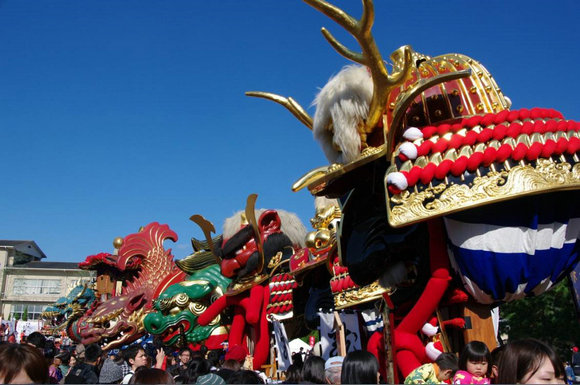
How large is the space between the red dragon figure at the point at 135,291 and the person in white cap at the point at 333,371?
32.2 ft

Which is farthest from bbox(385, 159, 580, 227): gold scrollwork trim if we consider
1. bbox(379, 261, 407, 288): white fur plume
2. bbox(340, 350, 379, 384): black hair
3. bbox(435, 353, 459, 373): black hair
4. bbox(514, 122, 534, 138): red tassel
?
bbox(340, 350, 379, 384): black hair

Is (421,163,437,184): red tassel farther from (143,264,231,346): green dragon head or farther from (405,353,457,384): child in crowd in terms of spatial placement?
(143,264,231,346): green dragon head

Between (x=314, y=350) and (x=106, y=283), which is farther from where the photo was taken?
(x=106, y=283)

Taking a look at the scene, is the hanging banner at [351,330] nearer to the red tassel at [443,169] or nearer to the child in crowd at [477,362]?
the red tassel at [443,169]

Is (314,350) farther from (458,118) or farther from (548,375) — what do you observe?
(548,375)

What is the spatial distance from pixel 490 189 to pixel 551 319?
14.1m

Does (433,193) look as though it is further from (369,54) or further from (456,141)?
(369,54)

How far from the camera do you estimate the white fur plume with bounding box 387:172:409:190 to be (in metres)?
3.90

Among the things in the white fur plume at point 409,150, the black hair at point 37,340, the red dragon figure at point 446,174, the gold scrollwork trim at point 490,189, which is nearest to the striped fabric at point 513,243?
the red dragon figure at point 446,174

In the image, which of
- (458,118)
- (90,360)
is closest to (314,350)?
(90,360)

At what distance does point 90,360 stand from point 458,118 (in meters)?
3.44

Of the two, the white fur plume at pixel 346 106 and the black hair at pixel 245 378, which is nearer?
the black hair at pixel 245 378

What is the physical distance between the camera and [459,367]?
2869 mm

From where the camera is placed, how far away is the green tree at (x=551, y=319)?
15219mm
